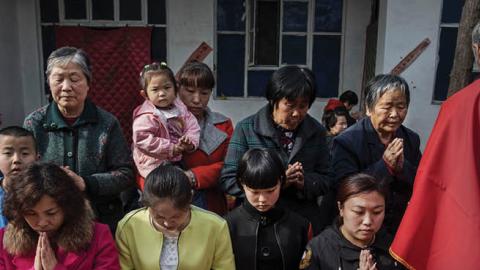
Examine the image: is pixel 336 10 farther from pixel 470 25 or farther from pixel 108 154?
pixel 108 154

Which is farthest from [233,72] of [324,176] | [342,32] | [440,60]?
[324,176]

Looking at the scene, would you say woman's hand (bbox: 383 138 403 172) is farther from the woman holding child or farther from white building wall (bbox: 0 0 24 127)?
white building wall (bbox: 0 0 24 127)

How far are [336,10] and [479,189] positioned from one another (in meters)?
5.31

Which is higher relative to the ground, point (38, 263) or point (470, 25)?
point (470, 25)

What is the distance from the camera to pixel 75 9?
6.47 m

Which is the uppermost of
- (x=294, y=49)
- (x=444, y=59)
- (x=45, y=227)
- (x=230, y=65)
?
(x=294, y=49)

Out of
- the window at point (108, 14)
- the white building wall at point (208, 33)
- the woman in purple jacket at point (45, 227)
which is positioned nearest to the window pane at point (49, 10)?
the window at point (108, 14)

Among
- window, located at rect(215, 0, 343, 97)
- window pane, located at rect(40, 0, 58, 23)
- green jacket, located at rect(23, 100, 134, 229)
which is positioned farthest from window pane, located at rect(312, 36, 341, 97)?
green jacket, located at rect(23, 100, 134, 229)

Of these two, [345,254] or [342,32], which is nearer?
[345,254]

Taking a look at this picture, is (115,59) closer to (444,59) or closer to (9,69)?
(9,69)

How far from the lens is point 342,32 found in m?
6.53

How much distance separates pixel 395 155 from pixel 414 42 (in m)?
4.16

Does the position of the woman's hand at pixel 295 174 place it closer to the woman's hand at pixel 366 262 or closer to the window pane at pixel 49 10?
the woman's hand at pixel 366 262

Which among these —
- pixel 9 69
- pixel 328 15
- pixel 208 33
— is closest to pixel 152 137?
pixel 208 33
